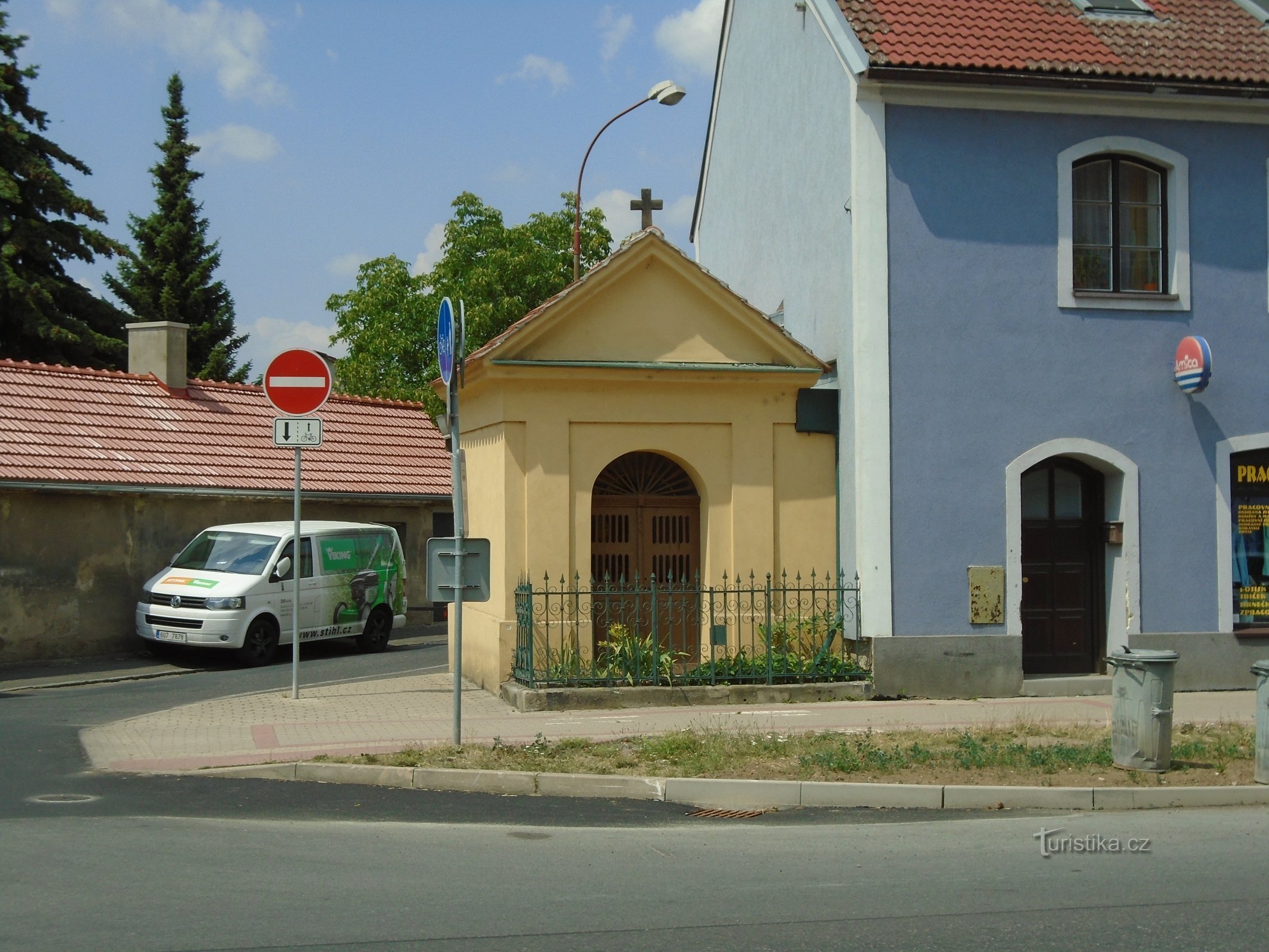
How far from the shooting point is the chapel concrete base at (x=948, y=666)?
14391 mm

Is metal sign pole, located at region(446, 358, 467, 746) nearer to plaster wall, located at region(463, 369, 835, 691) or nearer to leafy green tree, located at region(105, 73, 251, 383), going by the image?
plaster wall, located at region(463, 369, 835, 691)

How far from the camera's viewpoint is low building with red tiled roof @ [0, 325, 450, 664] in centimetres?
1930

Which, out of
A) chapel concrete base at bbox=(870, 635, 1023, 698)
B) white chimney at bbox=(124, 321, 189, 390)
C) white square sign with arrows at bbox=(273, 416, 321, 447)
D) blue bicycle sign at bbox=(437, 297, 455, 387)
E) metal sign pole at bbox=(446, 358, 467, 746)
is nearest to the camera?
metal sign pole at bbox=(446, 358, 467, 746)

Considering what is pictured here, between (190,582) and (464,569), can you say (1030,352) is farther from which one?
(190,582)

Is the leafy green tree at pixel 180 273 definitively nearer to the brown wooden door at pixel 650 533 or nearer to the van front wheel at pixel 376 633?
the van front wheel at pixel 376 633

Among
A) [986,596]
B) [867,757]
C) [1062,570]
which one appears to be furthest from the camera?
[1062,570]

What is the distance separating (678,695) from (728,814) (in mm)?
4676

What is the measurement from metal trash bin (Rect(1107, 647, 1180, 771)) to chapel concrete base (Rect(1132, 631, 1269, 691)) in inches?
208

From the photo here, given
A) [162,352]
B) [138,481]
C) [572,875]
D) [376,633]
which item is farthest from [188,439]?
[572,875]

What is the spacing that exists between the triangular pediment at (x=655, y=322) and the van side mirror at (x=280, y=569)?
258 inches

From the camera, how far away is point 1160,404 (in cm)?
1515

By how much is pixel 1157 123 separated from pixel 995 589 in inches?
219

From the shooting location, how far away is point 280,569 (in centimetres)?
1947

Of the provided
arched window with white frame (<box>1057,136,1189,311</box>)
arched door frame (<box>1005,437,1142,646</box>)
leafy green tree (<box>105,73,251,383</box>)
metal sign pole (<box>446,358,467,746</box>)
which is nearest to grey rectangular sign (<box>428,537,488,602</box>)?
metal sign pole (<box>446,358,467,746</box>)
